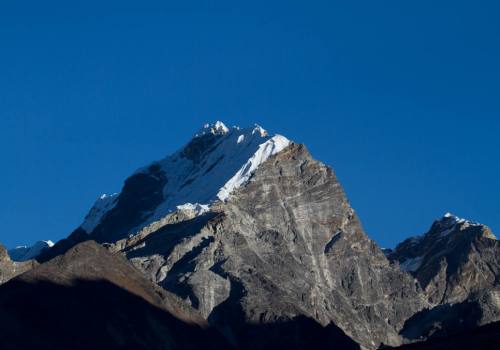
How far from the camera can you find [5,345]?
655 ft

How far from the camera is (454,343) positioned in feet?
651

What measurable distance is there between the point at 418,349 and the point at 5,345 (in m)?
46.4

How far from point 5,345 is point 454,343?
5028 cm

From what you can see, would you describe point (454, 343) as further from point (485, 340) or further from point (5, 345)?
point (5, 345)

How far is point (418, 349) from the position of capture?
199750mm

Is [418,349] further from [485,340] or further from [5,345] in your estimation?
[5,345]

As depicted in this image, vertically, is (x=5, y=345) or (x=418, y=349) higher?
(x=5, y=345)

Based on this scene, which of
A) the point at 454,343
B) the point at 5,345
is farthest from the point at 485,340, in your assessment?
the point at 5,345

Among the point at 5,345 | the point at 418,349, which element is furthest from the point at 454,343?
the point at 5,345

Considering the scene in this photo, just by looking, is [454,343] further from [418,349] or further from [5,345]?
[5,345]

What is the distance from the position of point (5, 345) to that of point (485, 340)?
5346 centimetres

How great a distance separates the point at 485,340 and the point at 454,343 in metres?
4.92

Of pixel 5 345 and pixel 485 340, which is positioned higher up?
pixel 5 345
